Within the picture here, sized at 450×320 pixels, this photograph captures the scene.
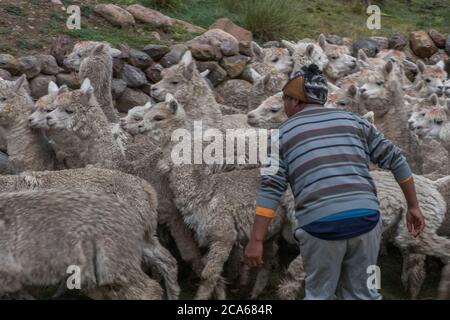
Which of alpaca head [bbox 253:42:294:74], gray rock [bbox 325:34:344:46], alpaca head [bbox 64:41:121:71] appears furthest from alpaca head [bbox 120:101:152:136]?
gray rock [bbox 325:34:344:46]


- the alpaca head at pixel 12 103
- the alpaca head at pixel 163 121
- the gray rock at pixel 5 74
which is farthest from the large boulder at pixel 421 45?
the alpaca head at pixel 12 103

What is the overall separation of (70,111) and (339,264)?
404cm

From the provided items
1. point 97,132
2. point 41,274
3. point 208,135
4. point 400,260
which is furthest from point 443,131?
point 41,274

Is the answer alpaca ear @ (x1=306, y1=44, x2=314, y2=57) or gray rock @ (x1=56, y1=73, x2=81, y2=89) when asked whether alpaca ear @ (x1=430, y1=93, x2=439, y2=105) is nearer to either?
alpaca ear @ (x1=306, y1=44, x2=314, y2=57)

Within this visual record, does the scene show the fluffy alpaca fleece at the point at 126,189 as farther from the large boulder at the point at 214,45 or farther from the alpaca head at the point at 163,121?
the large boulder at the point at 214,45

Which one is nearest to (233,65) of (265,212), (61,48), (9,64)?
(61,48)

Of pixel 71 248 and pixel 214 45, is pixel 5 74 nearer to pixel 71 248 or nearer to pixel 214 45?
pixel 214 45

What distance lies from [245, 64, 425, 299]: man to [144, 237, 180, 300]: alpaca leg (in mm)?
1677

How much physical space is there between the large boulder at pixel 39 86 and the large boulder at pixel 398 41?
7.99 meters

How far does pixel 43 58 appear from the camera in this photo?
1105 centimetres

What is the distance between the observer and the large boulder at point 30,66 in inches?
422

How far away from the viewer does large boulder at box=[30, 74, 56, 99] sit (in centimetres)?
1064

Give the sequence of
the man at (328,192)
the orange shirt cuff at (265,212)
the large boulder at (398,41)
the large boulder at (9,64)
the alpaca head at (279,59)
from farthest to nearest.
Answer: the large boulder at (398,41)
the alpaca head at (279,59)
the large boulder at (9,64)
the orange shirt cuff at (265,212)
the man at (328,192)

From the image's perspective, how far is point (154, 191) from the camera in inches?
278
